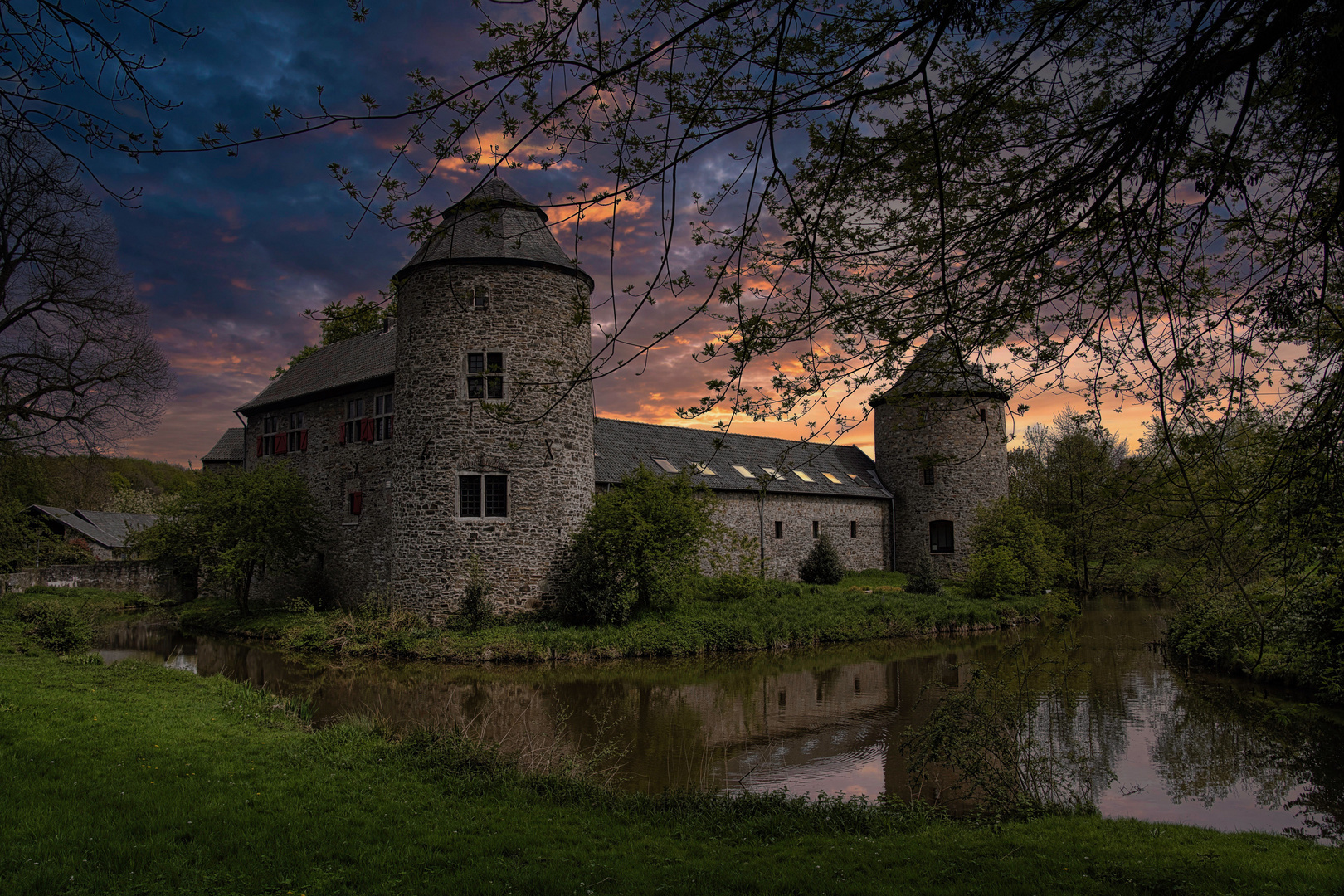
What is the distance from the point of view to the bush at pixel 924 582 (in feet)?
77.0

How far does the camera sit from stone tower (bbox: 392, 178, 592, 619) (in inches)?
664

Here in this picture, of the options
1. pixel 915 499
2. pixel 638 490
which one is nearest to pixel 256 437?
pixel 638 490

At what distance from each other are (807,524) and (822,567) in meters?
1.66

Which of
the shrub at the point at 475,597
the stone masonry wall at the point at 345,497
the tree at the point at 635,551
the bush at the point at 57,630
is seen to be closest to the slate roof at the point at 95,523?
the stone masonry wall at the point at 345,497

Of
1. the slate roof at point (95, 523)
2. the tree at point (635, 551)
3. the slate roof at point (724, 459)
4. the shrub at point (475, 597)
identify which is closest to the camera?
the shrub at point (475, 597)

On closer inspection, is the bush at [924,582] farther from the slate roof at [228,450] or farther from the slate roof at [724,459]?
the slate roof at [228,450]

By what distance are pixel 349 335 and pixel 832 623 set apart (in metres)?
19.4

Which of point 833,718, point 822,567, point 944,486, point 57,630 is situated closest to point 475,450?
point 57,630

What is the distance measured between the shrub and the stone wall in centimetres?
828

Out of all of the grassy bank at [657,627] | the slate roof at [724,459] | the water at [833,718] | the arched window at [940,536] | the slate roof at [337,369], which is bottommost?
the water at [833,718]

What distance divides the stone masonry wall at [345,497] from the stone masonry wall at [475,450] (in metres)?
1.11

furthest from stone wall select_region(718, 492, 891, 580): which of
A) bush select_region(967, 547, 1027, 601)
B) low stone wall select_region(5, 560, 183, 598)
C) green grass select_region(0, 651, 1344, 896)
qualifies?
low stone wall select_region(5, 560, 183, 598)

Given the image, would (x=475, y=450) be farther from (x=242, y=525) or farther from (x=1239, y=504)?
(x=1239, y=504)

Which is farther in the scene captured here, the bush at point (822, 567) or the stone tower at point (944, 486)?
the stone tower at point (944, 486)
